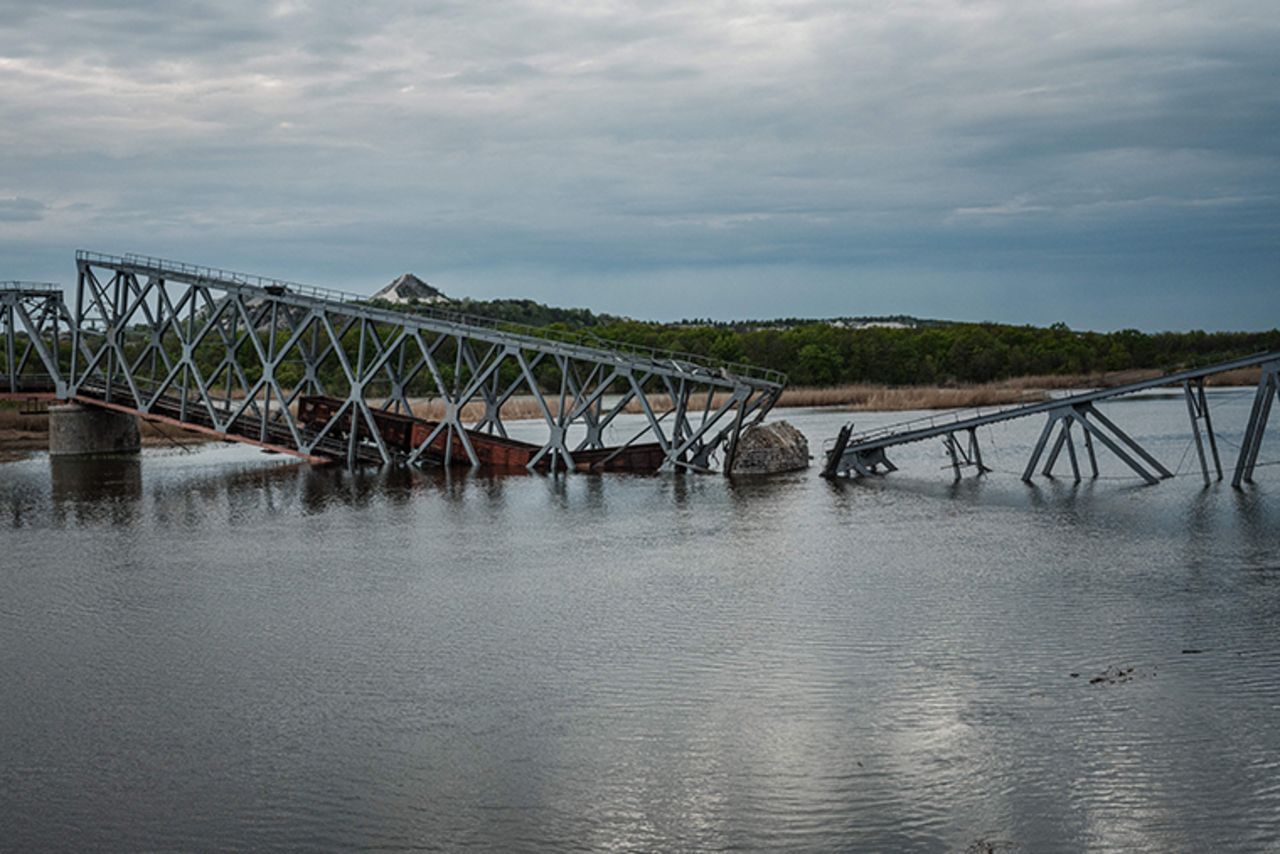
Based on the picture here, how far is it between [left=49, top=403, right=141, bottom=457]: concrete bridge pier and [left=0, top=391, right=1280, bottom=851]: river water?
31409 mm

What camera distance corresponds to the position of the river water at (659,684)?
1350 centimetres

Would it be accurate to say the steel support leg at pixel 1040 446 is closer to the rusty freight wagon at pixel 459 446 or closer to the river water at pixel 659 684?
the river water at pixel 659 684

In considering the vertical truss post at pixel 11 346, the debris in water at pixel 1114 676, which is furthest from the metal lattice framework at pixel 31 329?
the debris in water at pixel 1114 676

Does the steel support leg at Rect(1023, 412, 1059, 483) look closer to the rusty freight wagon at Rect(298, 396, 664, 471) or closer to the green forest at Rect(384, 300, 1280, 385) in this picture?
the rusty freight wagon at Rect(298, 396, 664, 471)

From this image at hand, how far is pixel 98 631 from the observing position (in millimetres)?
23750

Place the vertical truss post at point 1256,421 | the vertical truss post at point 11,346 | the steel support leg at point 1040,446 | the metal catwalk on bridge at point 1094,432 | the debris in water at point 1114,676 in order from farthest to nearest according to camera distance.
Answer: the vertical truss post at point 11,346, the steel support leg at point 1040,446, the metal catwalk on bridge at point 1094,432, the vertical truss post at point 1256,421, the debris in water at point 1114,676

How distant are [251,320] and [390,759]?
47.6m

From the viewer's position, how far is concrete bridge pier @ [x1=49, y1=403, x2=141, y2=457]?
6656 cm

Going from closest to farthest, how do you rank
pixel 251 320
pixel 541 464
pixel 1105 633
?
pixel 1105 633, pixel 541 464, pixel 251 320

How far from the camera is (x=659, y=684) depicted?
18672 mm

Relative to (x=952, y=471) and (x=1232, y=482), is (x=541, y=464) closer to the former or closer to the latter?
(x=952, y=471)

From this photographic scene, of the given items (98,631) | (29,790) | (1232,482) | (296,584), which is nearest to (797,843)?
(29,790)

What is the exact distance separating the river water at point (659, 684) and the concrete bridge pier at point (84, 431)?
3141cm

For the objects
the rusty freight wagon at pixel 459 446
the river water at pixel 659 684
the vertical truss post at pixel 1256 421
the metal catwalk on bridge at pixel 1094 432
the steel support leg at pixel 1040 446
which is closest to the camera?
the river water at pixel 659 684
